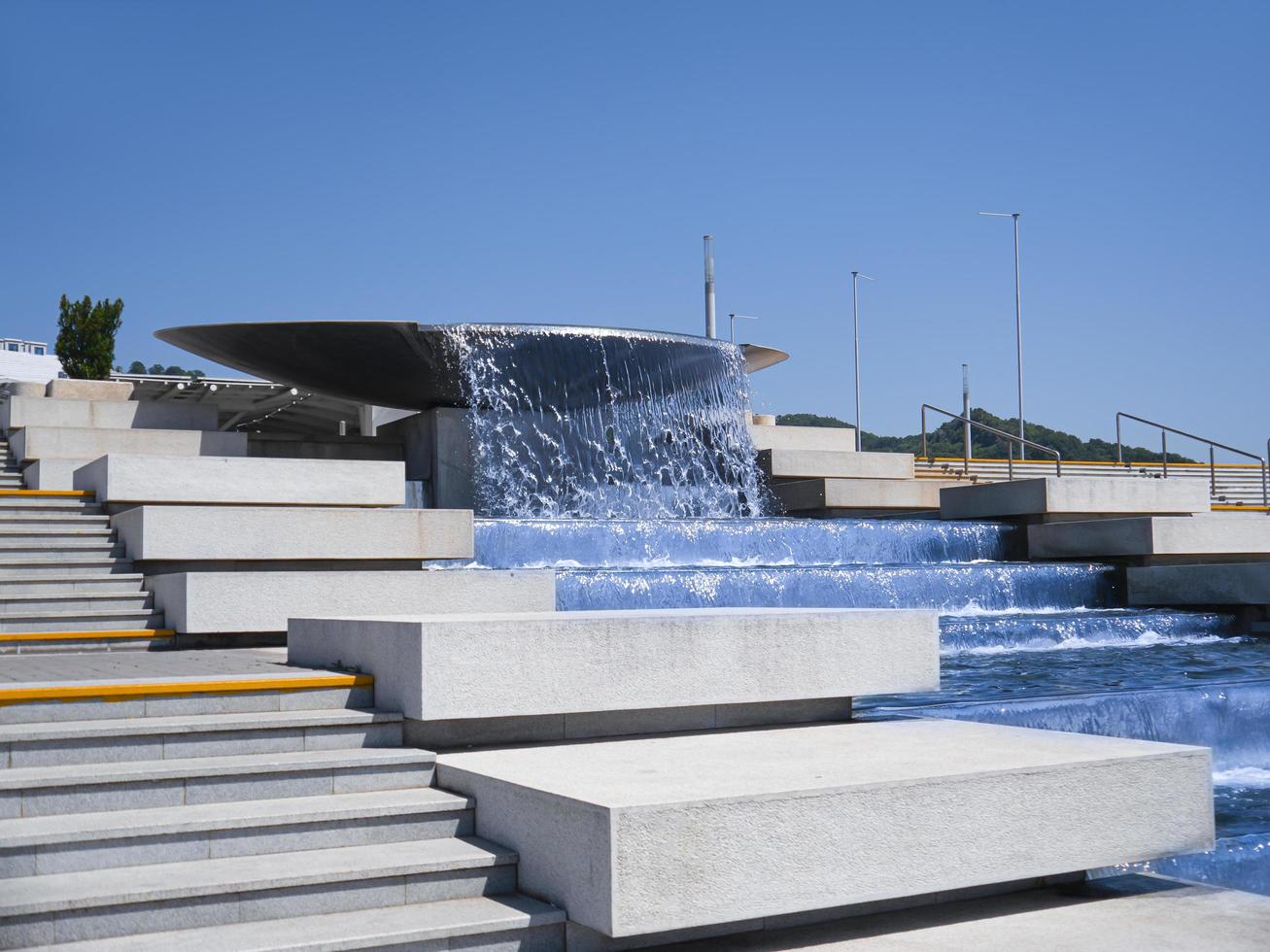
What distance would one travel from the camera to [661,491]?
19.1m

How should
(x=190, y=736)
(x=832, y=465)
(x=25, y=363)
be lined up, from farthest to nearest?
1. (x=25, y=363)
2. (x=832, y=465)
3. (x=190, y=736)

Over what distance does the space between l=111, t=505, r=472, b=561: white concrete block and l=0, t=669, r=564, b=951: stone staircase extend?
424 centimetres

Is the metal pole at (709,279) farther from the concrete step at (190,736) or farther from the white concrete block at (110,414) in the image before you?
the concrete step at (190,736)

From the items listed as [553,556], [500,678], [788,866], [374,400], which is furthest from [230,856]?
[374,400]

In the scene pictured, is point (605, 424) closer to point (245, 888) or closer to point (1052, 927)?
point (1052, 927)

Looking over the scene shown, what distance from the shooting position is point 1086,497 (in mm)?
16438

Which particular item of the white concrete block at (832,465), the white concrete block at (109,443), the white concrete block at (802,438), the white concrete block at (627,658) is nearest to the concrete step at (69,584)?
the white concrete block at (109,443)

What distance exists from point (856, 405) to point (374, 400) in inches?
1190

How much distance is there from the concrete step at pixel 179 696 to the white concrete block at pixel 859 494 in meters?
13.5

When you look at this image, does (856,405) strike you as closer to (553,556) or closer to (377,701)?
(553,556)

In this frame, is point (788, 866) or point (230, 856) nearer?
point (788, 866)

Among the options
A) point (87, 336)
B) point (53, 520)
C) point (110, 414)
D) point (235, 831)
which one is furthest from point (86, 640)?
point (87, 336)

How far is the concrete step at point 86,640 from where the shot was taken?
893 centimetres

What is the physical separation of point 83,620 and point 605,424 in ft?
33.1
